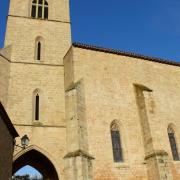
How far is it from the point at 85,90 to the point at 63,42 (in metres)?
4.49

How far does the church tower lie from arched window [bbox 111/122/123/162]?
8.15ft

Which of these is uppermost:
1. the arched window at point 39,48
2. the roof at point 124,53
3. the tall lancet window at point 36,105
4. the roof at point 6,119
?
the arched window at point 39,48

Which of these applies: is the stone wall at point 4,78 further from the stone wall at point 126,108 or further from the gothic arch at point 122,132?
the gothic arch at point 122,132

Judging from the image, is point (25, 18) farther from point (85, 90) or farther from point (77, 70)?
point (85, 90)

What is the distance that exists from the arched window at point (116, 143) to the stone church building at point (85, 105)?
5cm

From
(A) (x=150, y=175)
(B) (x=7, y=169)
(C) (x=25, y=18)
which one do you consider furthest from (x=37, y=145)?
(C) (x=25, y=18)

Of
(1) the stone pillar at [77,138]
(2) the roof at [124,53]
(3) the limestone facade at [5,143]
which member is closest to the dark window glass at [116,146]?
(1) the stone pillar at [77,138]

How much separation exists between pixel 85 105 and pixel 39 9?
867cm

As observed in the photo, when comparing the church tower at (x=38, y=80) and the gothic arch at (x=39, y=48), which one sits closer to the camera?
the church tower at (x=38, y=80)

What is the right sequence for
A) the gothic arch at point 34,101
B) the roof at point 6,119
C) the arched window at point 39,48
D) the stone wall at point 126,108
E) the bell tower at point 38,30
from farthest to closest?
the arched window at point 39,48
the bell tower at point 38,30
the gothic arch at point 34,101
the stone wall at point 126,108
the roof at point 6,119

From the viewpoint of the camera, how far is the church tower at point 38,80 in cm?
Answer: 1336

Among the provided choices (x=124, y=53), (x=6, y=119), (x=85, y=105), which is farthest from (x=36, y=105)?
(x=124, y=53)

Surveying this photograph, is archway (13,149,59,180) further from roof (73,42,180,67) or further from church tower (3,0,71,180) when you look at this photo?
roof (73,42,180,67)

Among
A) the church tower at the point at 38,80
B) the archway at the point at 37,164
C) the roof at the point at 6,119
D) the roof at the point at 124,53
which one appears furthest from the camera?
the roof at the point at 124,53
